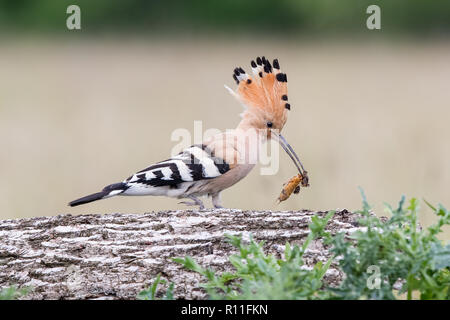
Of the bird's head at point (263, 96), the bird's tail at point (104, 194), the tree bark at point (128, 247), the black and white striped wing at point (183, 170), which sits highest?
the bird's head at point (263, 96)

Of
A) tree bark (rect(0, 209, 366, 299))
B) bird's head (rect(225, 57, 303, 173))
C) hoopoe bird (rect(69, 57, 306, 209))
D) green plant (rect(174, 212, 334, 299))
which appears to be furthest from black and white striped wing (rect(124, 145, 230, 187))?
green plant (rect(174, 212, 334, 299))

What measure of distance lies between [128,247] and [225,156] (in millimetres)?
1375

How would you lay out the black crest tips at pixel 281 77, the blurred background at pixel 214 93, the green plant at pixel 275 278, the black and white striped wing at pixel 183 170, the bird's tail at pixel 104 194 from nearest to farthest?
the green plant at pixel 275 278 < the bird's tail at pixel 104 194 < the black and white striped wing at pixel 183 170 < the black crest tips at pixel 281 77 < the blurred background at pixel 214 93

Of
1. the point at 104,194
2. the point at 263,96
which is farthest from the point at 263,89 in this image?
the point at 104,194

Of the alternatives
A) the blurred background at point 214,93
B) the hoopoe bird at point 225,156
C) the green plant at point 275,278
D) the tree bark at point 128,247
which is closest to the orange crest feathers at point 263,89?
the hoopoe bird at point 225,156

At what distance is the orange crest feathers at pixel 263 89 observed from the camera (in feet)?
14.8

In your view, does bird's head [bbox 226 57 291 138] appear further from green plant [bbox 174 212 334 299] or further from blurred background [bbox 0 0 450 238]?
green plant [bbox 174 212 334 299]

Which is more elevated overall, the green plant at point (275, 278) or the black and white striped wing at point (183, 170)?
the black and white striped wing at point (183, 170)

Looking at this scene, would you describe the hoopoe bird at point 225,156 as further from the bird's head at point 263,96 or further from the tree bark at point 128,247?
the tree bark at point 128,247

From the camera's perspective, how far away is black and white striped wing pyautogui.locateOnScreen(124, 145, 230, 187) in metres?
4.15

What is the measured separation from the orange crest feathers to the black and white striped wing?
0.43 m

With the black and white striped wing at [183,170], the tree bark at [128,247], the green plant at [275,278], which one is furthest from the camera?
the black and white striped wing at [183,170]

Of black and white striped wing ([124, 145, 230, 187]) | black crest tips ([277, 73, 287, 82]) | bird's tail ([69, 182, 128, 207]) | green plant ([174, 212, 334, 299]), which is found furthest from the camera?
black crest tips ([277, 73, 287, 82])
